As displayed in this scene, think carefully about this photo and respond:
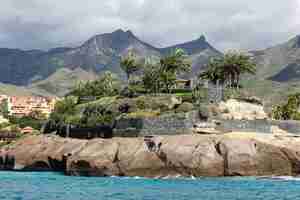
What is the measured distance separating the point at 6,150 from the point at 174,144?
35.7 metres

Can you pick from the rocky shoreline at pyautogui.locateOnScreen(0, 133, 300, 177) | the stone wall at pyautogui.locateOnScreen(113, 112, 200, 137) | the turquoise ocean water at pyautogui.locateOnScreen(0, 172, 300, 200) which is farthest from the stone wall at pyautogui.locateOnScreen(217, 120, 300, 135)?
the turquoise ocean water at pyautogui.locateOnScreen(0, 172, 300, 200)

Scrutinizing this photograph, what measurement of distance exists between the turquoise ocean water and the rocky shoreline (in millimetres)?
2413

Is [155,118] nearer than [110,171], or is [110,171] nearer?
[110,171]

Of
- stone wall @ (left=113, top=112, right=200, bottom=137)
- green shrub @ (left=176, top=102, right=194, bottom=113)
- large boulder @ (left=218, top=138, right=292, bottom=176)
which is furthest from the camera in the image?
green shrub @ (left=176, top=102, right=194, bottom=113)

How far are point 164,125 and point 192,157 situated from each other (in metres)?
11.6

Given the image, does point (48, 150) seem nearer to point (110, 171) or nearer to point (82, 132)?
point (82, 132)

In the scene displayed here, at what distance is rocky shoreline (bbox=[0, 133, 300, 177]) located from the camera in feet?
216

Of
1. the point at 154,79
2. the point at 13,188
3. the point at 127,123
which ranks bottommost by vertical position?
the point at 13,188

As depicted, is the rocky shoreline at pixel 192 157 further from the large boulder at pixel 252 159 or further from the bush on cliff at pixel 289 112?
the bush on cliff at pixel 289 112

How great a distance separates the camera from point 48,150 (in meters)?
84.0

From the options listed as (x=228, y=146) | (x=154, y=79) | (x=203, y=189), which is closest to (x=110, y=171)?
(x=228, y=146)

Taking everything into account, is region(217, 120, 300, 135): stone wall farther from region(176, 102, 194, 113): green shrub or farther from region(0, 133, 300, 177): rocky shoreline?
region(176, 102, 194, 113): green shrub

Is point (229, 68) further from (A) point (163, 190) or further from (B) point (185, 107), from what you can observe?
(A) point (163, 190)

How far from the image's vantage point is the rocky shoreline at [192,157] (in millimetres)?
65938
